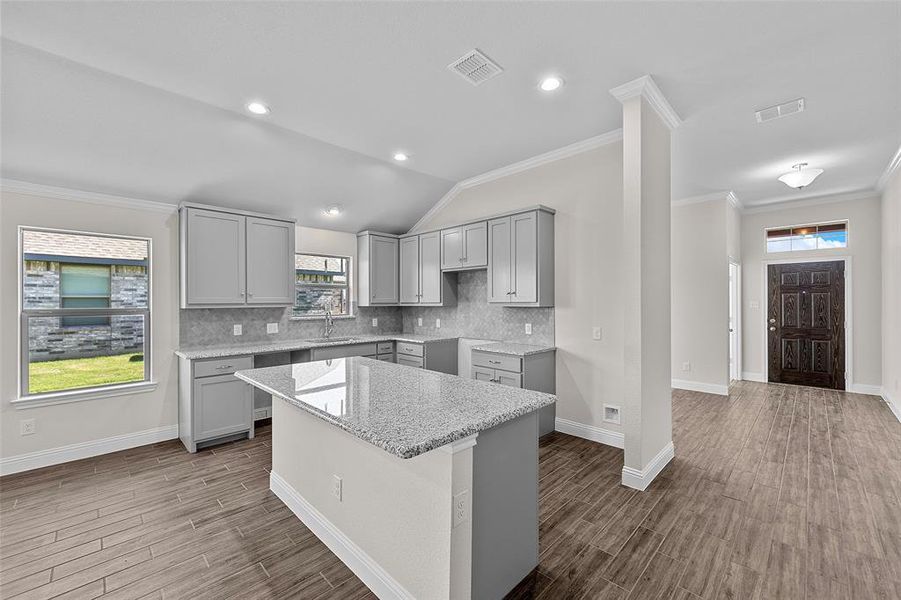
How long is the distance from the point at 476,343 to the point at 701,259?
3747mm

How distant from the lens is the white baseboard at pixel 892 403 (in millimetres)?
4547

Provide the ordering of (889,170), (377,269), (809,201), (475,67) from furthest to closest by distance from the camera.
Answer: (809,201) → (377,269) → (889,170) → (475,67)

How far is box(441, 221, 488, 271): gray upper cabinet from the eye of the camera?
4.62 meters

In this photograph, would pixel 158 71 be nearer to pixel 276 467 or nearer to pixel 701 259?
pixel 276 467

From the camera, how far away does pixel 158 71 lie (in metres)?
2.56

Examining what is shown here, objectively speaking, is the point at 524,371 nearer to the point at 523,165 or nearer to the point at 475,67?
the point at 523,165

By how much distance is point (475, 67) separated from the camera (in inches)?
103

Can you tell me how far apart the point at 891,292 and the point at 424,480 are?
6.40m

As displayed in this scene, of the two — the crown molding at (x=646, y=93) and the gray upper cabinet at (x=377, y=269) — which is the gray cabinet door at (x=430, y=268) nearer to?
the gray upper cabinet at (x=377, y=269)

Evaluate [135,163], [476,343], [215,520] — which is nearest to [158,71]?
[135,163]

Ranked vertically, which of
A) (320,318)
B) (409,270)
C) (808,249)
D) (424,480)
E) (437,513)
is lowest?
(437,513)

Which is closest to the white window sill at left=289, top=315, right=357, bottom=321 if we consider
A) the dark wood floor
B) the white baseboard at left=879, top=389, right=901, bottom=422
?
the dark wood floor

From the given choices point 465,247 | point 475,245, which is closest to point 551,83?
point 475,245

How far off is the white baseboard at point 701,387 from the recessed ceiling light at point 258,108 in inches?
253
